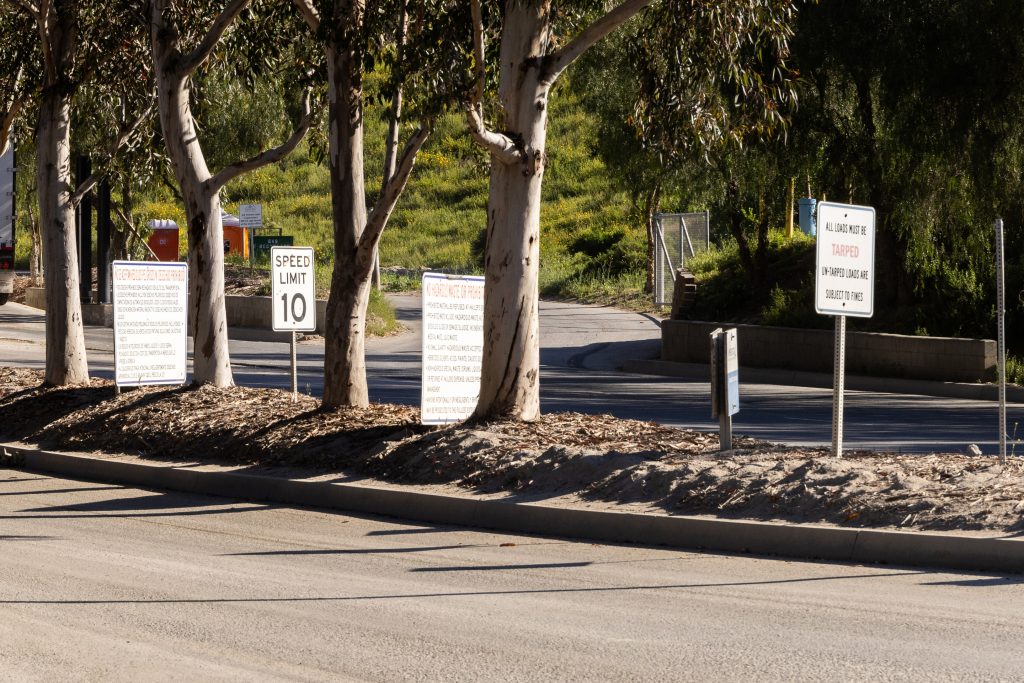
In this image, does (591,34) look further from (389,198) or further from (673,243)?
(673,243)

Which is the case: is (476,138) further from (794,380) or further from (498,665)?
(794,380)

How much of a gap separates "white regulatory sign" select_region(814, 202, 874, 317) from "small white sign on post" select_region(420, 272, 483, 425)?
338cm

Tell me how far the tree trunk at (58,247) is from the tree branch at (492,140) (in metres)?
7.05

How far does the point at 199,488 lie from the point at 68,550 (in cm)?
266

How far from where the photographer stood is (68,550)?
28.5ft

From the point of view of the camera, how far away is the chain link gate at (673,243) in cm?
3641

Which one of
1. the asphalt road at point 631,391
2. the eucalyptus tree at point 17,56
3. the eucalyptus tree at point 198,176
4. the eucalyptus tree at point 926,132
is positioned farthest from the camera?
the eucalyptus tree at point 926,132

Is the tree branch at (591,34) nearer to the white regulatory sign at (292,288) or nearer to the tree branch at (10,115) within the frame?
the white regulatory sign at (292,288)

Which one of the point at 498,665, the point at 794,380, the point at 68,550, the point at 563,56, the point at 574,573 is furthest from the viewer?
the point at 794,380

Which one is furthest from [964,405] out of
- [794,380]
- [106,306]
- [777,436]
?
[106,306]

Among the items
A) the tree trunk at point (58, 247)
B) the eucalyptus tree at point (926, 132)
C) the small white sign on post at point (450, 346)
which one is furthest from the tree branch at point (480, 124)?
the eucalyptus tree at point (926, 132)

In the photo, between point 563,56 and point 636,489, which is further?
point 563,56

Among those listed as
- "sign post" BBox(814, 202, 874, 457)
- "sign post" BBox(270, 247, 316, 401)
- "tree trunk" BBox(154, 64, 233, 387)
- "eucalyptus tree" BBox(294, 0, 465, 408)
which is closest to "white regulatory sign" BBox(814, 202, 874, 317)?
"sign post" BBox(814, 202, 874, 457)

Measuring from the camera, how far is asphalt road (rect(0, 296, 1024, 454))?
1562cm
